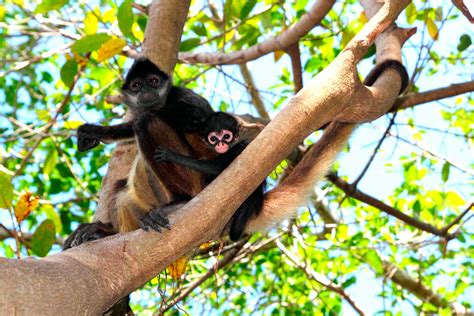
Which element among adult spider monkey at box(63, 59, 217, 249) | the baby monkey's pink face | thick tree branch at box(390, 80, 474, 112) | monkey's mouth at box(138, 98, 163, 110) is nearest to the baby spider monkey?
the baby monkey's pink face

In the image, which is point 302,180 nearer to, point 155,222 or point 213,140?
point 213,140

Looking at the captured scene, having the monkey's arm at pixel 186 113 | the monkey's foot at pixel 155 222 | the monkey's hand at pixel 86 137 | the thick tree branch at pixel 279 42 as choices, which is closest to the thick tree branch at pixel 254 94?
the thick tree branch at pixel 279 42

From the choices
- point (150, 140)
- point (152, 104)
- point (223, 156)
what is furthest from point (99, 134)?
point (223, 156)

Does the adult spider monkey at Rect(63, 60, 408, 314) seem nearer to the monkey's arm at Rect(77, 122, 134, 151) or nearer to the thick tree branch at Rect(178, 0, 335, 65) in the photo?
the monkey's arm at Rect(77, 122, 134, 151)

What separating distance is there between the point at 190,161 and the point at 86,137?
3.09 ft

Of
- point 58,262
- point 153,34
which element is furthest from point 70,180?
point 58,262

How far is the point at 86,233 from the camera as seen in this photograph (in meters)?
3.75

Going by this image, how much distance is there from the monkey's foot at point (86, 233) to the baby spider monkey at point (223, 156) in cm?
63

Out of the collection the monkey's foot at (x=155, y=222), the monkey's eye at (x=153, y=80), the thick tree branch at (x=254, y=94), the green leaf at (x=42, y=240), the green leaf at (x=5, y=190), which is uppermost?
the thick tree branch at (x=254, y=94)

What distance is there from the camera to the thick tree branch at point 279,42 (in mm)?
4609

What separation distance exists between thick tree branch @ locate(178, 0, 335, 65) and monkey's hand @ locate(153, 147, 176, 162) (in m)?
1.74

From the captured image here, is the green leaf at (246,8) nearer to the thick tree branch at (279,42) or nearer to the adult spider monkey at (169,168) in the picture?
the thick tree branch at (279,42)

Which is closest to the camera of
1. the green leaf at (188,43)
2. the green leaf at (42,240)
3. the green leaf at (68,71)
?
the green leaf at (42,240)

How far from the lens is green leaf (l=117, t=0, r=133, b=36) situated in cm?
420
